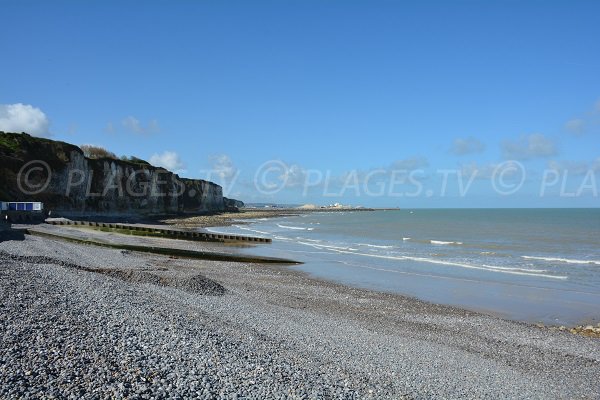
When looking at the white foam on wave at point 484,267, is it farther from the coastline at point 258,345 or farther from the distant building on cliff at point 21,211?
the distant building on cliff at point 21,211

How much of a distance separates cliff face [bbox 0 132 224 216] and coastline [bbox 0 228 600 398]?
41965 millimetres

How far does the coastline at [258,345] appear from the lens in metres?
6.02

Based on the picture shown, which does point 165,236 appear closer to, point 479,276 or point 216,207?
point 479,276

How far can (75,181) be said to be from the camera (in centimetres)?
5747

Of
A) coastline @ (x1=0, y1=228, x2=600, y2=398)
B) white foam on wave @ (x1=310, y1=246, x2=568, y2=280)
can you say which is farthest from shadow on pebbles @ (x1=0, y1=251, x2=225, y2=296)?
white foam on wave @ (x1=310, y1=246, x2=568, y2=280)

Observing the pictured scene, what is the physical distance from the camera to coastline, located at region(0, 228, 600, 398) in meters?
6.02

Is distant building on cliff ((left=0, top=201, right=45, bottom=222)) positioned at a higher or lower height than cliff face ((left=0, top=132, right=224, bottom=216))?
lower

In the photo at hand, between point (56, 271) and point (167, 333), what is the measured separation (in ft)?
23.4

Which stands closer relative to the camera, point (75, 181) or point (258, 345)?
point (258, 345)

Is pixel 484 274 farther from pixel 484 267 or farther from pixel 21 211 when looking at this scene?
pixel 21 211

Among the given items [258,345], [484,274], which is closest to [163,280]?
[258,345]

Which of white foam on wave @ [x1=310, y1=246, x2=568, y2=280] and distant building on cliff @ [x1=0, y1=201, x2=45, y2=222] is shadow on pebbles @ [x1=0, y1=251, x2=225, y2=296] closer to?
white foam on wave @ [x1=310, y1=246, x2=568, y2=280]

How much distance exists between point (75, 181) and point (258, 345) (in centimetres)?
5693

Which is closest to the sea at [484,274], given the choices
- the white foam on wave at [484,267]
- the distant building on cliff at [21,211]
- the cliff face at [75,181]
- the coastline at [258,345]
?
the white foam on wave at [484,267]
